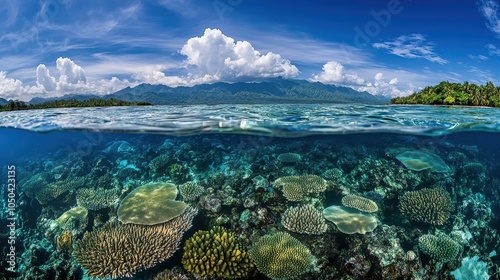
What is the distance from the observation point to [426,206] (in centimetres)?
825

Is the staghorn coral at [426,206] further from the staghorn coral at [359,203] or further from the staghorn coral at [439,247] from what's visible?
the staghorn coral at [359,203]

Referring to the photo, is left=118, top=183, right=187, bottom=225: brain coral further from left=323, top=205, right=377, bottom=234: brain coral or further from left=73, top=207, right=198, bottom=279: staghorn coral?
left=323, top=205, right=377, bottom=234: brain coral

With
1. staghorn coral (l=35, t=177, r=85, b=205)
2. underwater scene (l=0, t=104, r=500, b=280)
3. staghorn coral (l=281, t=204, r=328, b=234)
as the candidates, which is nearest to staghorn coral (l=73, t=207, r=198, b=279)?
underwater scene (l=0, t=104, r=500, b=280)

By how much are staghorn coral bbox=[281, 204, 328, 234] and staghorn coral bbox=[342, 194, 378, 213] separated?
4.75ft

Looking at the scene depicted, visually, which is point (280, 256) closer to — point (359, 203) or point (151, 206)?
point (359, 203)

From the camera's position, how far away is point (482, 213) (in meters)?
9.44

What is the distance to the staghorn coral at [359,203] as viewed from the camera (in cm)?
786

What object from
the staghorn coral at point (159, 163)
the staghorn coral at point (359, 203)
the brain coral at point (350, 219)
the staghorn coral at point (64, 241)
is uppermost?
the staghorn coral at point (159, 163)

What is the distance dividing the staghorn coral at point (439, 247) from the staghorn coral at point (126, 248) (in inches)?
261

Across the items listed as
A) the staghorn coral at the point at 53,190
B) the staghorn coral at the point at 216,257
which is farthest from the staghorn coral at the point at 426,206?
the staghorn coral at the point at 53,190

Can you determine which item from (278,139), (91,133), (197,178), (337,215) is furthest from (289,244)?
(91,133)

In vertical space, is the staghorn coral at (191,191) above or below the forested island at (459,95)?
below

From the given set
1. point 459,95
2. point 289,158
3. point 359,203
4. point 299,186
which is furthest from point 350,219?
point 459,95

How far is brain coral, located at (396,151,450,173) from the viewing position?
10781 mm
